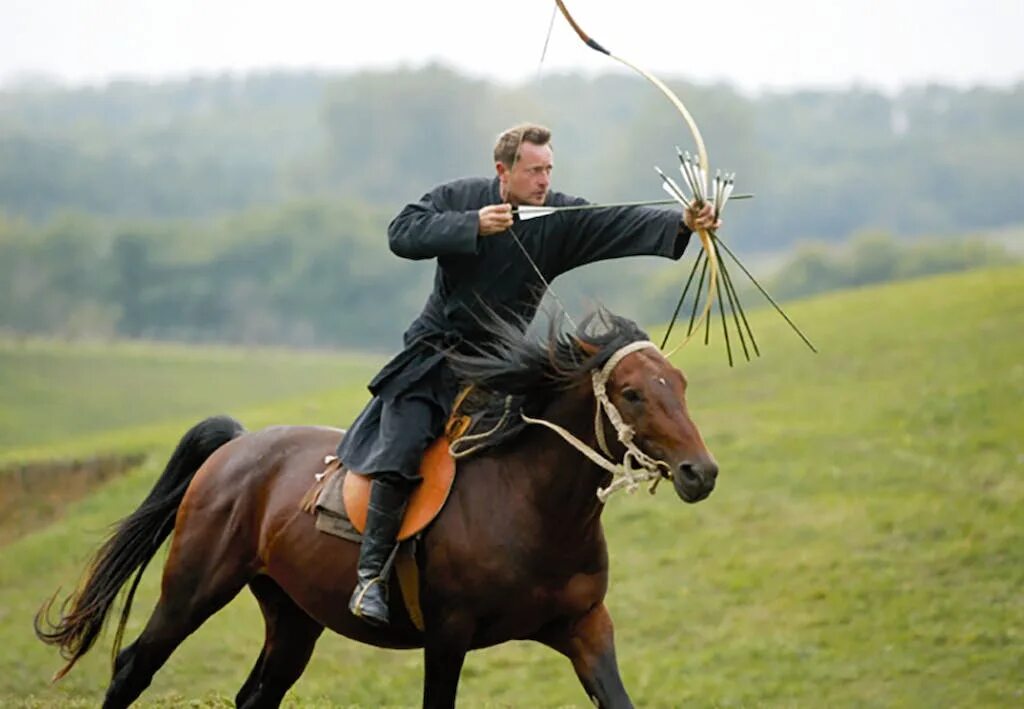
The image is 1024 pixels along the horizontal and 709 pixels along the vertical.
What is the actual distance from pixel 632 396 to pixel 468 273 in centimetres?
125

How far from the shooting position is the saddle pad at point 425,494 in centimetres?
785

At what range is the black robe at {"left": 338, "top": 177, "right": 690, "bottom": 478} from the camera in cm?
776

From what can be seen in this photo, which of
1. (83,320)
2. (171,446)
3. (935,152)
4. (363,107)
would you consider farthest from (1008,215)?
(171,446)

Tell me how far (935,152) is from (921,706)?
144 m

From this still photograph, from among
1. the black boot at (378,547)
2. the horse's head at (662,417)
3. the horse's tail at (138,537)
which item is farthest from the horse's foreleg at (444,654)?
the horse's tail at (138,537)

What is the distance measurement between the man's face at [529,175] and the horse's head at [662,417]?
3.31ft

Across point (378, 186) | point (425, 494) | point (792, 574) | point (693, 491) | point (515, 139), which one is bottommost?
point (378, 186)

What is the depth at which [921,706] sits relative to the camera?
45.1ft

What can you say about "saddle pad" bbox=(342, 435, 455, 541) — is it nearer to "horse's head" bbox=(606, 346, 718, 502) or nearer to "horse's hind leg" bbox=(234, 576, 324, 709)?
"horse's head" bbox=(606, 346, 718, 502)

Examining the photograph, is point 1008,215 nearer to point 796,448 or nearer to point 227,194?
point 227,194

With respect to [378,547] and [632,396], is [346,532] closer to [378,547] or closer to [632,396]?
[378,547]

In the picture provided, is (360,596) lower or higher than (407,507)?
lower

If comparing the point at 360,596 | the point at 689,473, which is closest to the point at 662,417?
the point at 689,473

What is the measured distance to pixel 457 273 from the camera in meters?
8.02
